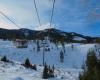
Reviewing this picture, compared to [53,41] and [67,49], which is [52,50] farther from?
[53,41]

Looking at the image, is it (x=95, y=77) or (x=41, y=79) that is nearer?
(x=95, y=77)

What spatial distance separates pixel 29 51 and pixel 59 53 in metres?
10.6

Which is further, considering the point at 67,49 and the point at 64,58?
the point at 67,49

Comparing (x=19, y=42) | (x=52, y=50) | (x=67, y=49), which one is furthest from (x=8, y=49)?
(x=67, y=49)

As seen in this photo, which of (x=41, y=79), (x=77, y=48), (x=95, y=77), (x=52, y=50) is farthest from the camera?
(x=77, y=48)

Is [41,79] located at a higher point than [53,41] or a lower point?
lower

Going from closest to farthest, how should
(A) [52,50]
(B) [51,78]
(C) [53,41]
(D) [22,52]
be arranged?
(B) [51,78] < (D) [22,52] < (A) [52,50] < (C) [53,41]

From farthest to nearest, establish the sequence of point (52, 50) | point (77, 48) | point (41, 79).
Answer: point (77, 48)
point (52, 50)
point (41, 79)

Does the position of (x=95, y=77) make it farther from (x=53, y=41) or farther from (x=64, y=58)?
(x=53, y=41)

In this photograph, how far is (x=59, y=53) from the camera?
7981 centimetres

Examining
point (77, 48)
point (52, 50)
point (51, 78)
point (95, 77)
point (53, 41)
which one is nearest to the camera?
point (95, 77)

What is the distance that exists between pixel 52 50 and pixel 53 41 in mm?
18539

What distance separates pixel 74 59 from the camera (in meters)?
76.9

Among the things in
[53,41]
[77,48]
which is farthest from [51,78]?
[53,41]
